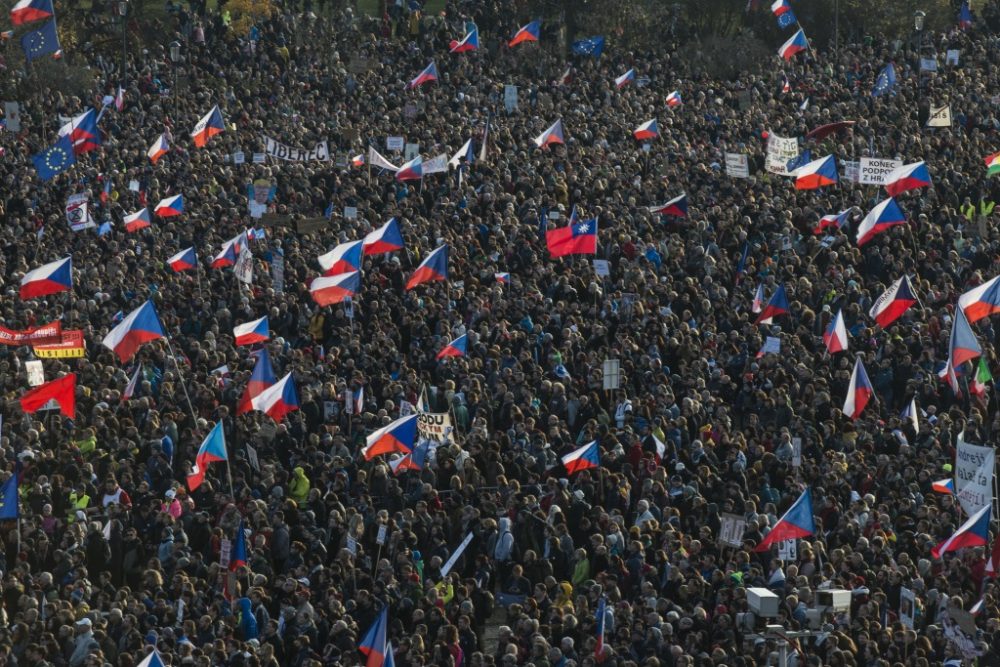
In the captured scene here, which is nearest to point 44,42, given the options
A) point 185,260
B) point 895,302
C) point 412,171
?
point 412,171

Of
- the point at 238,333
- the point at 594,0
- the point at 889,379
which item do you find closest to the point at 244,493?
the point at 238,333

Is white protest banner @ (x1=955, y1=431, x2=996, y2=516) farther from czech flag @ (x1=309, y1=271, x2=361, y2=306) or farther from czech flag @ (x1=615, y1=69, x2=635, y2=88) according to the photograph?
czech flag @ (x1=615, y1=69, x2=635, y2=88)

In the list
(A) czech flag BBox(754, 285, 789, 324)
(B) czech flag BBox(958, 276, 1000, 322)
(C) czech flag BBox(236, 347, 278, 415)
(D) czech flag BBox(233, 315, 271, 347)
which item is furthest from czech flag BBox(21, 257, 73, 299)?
(B) czech flag BBox(958, 276, 1000, 322)

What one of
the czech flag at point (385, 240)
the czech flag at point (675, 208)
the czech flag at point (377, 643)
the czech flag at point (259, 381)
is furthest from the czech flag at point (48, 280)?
the czech flag at point (377, 643)

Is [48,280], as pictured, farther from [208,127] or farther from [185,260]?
[208,127]

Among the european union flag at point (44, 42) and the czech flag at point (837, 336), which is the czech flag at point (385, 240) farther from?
the european union flag at point (44, 42)

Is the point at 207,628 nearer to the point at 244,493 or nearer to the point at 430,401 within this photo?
the point at 244,493
